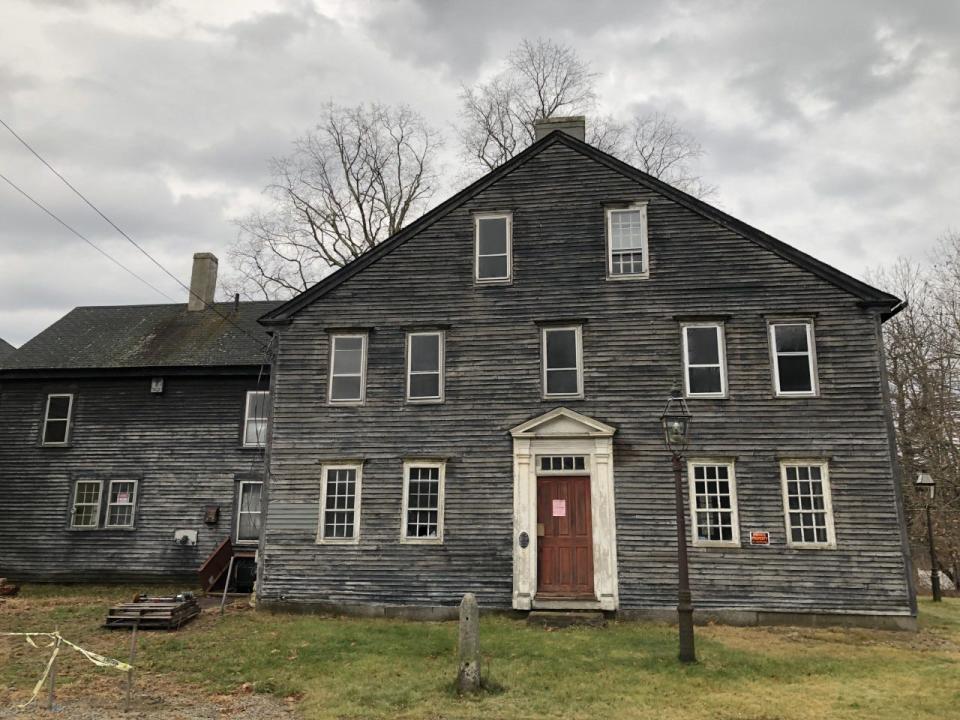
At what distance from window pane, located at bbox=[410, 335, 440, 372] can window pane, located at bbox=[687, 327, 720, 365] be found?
5341 millimetres

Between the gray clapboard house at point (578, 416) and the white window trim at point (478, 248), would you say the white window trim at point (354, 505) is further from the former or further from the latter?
the white window trim at point (478, 248)

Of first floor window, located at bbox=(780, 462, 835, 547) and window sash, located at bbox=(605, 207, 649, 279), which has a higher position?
window sash, located at bbox=(605, 207, 649, 279)

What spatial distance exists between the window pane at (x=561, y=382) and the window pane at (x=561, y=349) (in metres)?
0.15

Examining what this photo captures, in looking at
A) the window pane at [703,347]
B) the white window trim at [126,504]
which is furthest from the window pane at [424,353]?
the white window trim at [126,504]

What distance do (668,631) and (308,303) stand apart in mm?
10041

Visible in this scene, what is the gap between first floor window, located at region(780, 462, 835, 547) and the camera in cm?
1358

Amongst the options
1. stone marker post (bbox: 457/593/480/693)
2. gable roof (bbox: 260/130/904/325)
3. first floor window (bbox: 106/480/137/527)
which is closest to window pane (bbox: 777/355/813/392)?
gable roof (bbox: 260/130/904/325)

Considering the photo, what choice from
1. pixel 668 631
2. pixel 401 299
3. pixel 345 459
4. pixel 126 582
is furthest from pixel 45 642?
pixel 668 631

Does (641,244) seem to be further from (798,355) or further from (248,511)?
(248,511)

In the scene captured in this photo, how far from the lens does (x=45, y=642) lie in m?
11.8

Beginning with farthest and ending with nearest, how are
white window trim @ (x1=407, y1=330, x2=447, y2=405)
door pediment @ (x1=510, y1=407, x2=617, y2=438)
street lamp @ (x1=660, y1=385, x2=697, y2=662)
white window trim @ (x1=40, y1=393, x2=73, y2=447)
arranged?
white window trim @ (x1=40, y1=393, x2=73, y2=447) < white window trim @ (x1=407, y1=330, x2=447, y2=405) < door pediment @ (x1=510, y1=407, x2=617, y2=438) < street lamp @ (x1=660, y1=385, x2=697, y2=662)

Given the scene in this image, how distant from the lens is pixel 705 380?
14547 millimetres

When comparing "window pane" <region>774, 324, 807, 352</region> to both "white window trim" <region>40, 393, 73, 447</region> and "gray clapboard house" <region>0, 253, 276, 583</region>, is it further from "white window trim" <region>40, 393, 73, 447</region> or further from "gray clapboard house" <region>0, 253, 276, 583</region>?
"white window trim" <region>40, 393, 73, 447</region>

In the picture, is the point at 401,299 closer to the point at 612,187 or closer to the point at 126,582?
the point at 612,187
